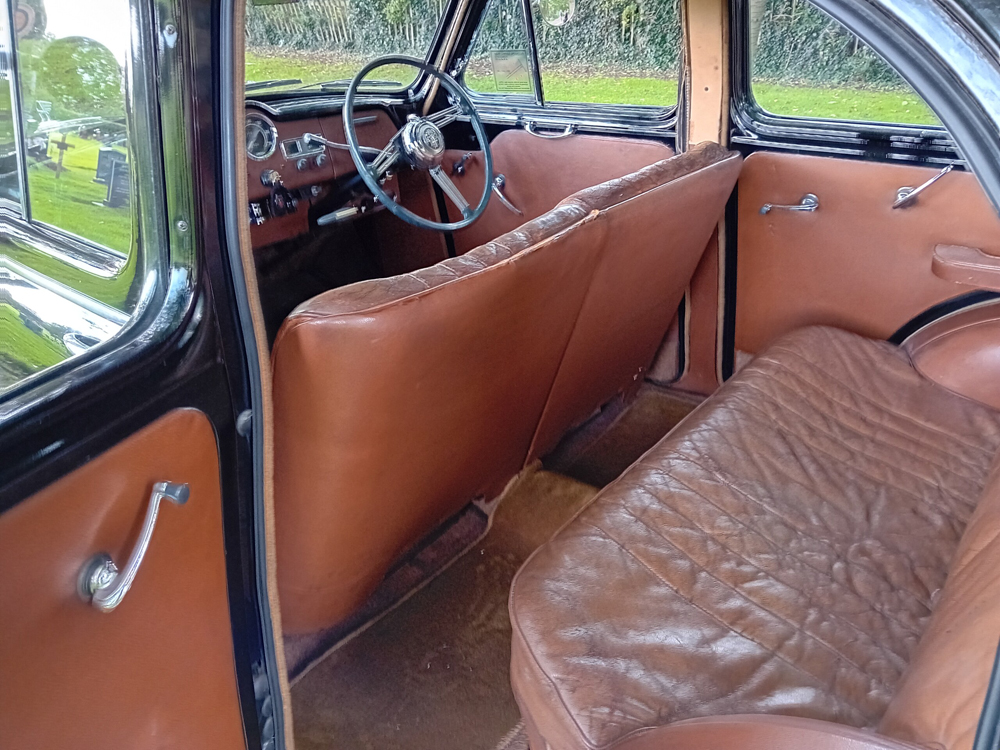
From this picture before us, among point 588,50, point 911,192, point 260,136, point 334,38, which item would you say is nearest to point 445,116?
point 334,38

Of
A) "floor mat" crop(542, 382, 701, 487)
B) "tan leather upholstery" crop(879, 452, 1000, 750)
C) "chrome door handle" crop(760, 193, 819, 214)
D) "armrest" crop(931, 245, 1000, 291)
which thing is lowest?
"floor mat" crop(542, 382, 701, 487)

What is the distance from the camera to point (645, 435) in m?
2.42

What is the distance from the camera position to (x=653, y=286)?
188cm

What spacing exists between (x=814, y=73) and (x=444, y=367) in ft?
5.14

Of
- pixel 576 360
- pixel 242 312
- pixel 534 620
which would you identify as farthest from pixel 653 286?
pixel 242 312

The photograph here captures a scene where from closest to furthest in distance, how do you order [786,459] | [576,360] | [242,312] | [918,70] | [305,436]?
[918,70]
[242,312]
[305,436]
[786,459]
[576,360]

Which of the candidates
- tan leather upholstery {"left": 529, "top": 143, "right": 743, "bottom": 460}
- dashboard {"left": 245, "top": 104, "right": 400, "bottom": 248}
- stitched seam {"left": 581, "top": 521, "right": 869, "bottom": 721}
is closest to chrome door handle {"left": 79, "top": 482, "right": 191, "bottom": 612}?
stitched seam {"left": 581, "top": 521, "right": 869, "bottom": 721}

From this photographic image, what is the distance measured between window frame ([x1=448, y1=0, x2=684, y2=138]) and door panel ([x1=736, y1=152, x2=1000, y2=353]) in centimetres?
36

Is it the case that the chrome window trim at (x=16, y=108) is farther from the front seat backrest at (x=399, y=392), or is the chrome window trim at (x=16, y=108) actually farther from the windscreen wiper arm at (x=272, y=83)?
the windscreen wiper arm at (x=272, y=83)

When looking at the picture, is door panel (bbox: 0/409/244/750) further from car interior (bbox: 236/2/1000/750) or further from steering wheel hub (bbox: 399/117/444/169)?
steering wheel hub (bbox: 399/117/444/169)

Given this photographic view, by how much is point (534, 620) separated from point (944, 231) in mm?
1580

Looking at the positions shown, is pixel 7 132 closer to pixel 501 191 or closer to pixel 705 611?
pixel 705 611

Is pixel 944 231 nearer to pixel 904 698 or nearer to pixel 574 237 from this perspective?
pixel 574 237

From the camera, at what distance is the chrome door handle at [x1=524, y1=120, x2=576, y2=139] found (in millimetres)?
2568
